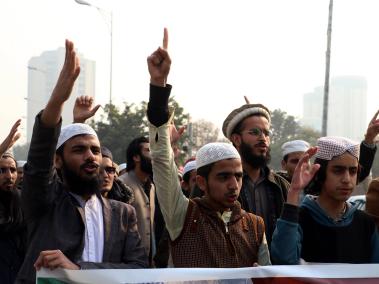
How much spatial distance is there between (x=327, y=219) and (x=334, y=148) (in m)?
0.41

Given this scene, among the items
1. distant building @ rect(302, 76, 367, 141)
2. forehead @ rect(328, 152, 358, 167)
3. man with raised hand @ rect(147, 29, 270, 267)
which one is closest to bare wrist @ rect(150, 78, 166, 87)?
man with raised hand @ rect(147, 29, 270, 267)

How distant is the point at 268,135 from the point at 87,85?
392 ft

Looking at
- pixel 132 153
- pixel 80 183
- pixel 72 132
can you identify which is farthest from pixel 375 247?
pixel 132 153

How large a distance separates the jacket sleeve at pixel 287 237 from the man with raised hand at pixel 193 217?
0.32m

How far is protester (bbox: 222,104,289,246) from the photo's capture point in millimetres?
4785

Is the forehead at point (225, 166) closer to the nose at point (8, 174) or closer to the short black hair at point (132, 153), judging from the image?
the nose at point (8, 174)

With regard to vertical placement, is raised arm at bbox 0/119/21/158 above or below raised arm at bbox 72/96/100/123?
below

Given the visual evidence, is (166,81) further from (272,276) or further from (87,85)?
(87,85)

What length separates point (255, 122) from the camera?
200 inches

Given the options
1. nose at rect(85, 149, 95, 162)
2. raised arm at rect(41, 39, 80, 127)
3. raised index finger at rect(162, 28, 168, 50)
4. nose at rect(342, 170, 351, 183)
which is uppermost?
raised index finger at rect(162, 28, 168, 50)

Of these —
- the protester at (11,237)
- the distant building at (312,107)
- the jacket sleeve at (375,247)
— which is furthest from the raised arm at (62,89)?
the distant building at (312,107)

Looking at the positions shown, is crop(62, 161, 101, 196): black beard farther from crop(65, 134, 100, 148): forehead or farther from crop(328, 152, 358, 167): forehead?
crop(328, 152, 358, 167): forehead

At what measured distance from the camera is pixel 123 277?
3.44 metres

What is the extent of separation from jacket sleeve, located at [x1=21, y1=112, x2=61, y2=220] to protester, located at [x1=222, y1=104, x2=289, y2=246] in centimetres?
151
